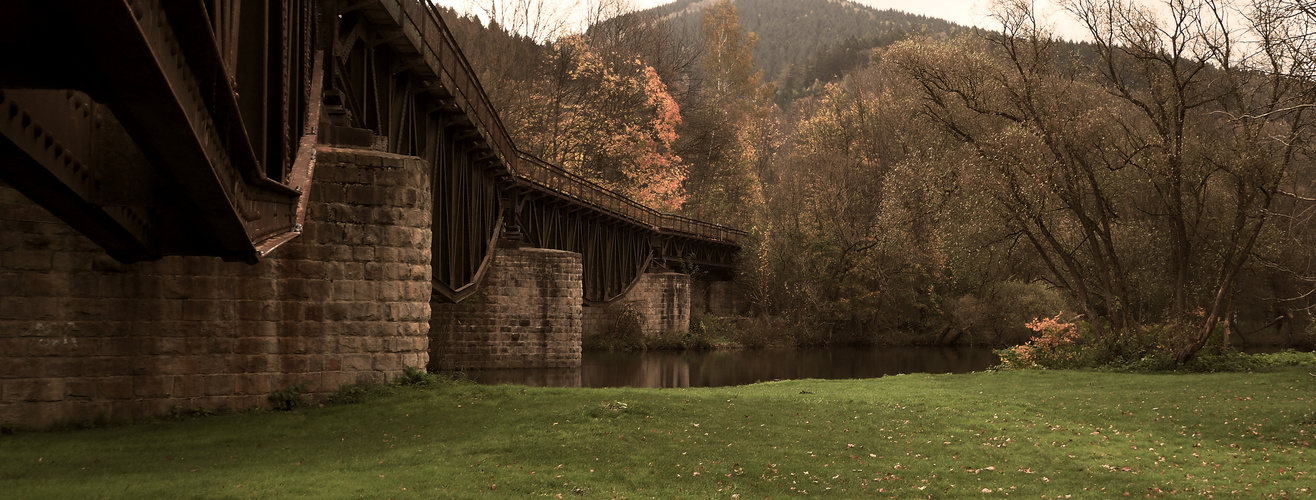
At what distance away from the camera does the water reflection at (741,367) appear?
98.9ft

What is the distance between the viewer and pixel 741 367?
124 ft

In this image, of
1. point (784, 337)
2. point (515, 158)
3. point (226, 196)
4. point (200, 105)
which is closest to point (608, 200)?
point (515, 158)

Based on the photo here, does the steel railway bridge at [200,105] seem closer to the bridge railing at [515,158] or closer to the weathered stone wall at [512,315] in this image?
the bridge railing at [515,158]

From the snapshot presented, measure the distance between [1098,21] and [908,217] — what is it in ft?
29.5

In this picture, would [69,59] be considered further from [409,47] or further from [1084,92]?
[1084,92]

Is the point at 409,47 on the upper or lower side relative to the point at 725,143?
lower

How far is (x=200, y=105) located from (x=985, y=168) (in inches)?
873

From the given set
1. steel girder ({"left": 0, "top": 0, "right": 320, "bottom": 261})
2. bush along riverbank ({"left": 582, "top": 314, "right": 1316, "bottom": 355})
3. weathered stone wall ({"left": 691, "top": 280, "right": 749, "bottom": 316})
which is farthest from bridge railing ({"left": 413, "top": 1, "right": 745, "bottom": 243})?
steel girder ({"left": 0, "top": 0, "right": 320, "bottom": 261})

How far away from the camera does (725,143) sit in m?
62.6

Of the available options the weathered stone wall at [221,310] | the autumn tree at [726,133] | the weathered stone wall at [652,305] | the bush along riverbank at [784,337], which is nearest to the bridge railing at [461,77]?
the weathered stone wall at [221,310]

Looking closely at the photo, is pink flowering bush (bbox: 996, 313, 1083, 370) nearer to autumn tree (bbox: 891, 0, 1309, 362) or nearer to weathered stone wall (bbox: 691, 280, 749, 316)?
autumn tree (bbox: 891, 0, 1309, 362)

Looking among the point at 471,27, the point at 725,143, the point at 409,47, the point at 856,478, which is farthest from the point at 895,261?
the point at 856,478

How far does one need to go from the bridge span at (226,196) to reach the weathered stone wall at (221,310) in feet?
0.08

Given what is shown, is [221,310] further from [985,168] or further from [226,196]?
[985,168]
